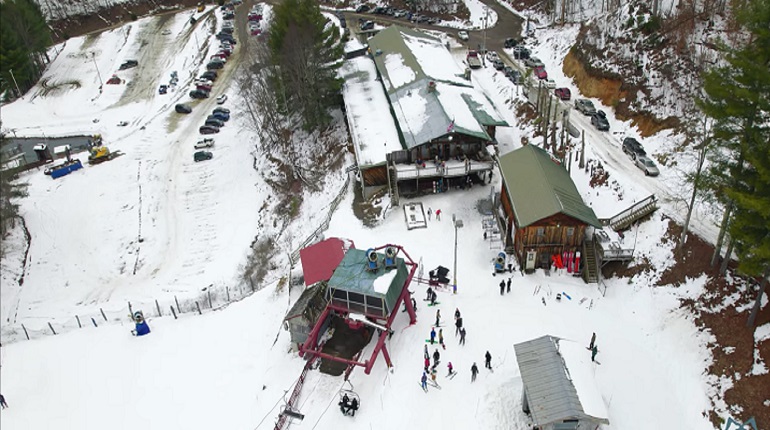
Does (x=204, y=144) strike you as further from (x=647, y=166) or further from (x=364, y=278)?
(x=647, y=166)

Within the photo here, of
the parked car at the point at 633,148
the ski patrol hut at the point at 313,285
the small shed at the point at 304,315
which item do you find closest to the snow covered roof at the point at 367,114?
the ski patrol hut at the point at 313,285

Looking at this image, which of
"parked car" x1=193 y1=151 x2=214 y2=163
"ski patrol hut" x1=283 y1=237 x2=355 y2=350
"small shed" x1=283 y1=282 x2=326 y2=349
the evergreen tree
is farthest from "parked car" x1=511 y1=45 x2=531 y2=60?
"small shed" x1=283 y1=282 x2=326 y2=349

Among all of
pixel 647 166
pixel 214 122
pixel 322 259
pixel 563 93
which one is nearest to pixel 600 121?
pixel 563 93

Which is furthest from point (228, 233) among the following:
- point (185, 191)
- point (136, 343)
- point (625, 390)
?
point (625, 390)

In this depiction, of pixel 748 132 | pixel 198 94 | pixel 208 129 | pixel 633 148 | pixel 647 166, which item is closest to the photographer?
pixel 748 132

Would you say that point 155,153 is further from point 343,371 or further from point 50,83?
point 343,371

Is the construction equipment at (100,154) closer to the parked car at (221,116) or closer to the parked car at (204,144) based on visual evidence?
the parked car at (204,144)

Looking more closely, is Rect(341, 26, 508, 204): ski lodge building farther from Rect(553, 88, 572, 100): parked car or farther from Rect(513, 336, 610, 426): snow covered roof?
Rect(513, 336, 610, 426): snow covered roof
